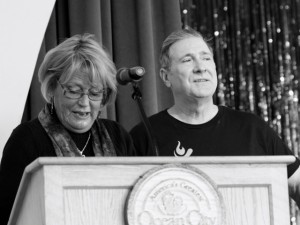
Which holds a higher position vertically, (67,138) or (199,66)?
(199,66)

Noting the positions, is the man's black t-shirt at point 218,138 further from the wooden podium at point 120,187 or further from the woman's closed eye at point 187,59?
the wooden podium at point 120,187

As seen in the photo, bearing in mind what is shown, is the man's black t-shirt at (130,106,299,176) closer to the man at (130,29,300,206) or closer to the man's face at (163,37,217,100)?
the man at (130,29,300,206)

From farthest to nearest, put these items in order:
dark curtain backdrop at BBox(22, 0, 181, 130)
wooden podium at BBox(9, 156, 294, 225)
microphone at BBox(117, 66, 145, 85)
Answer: dark curtain backdrop at BBox(22, 0, 181, 130) < microphone at BBox(117, 66, 145, 85) < wooden podium at BBox(9, 156, 294, 225)

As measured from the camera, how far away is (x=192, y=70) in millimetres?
2664

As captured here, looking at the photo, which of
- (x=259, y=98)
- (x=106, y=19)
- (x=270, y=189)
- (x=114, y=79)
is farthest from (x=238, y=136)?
(x=259, y=98)

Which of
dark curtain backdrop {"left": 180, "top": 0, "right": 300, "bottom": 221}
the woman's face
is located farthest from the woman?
dark curtain backdrop {"left": 180, "top": 0, "right": 300, "bottom": 221}

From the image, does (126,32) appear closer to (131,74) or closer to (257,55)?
(257,55)

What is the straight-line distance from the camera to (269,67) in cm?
395

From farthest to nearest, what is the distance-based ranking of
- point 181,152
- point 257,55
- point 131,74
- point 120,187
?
point 257,55 → point 181,152 → point 131,74 → point 120,187

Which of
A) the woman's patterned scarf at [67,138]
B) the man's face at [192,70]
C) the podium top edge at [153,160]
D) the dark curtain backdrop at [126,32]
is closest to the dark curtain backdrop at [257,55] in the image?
the dark curtain backdrop at [126,32]

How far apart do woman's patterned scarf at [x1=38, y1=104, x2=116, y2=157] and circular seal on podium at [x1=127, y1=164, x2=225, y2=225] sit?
2.02 ft

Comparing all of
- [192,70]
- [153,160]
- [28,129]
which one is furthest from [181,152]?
[153,160]

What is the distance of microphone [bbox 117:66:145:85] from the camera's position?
6.70ft

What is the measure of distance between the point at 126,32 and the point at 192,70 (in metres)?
0.89
